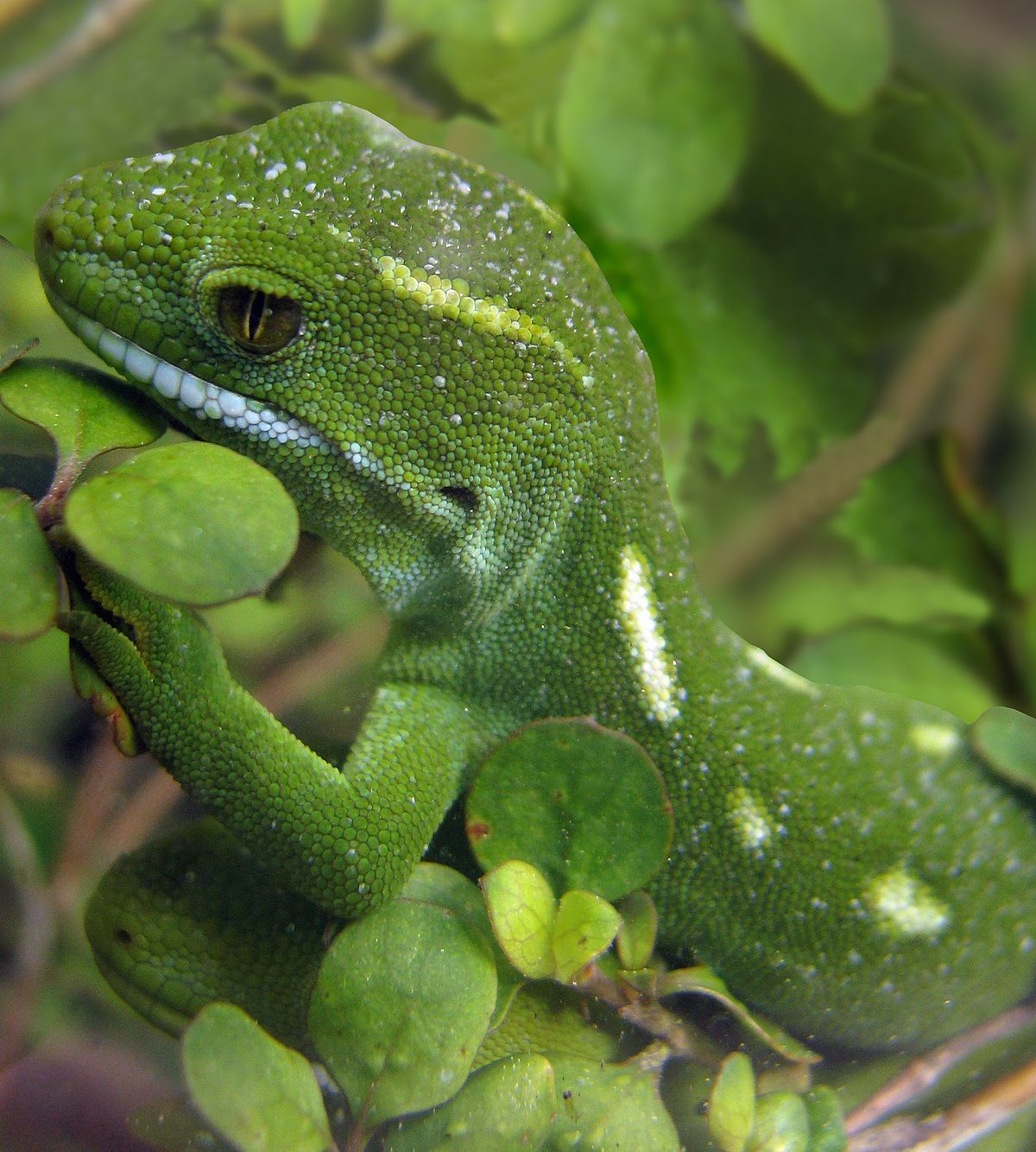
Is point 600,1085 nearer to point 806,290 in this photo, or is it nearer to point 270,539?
point 270,539

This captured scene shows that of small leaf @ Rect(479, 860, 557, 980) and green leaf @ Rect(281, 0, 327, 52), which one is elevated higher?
green leaf @ Rect(281, 0, 327, 52)

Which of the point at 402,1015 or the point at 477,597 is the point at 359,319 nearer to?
the point at 477,597

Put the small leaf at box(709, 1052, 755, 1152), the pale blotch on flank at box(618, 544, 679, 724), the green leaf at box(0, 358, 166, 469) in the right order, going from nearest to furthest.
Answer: the green leaf at box(0, 358, 166, 469) → the small leaf at box(709, 1052, 755, 1152) → the pale blotch on flank at box(618, 544, 679, 724)

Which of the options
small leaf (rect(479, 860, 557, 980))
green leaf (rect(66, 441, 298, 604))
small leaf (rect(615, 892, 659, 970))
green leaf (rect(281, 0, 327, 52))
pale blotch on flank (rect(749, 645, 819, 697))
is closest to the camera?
green leaf (rect(66, 441, 298, 604))

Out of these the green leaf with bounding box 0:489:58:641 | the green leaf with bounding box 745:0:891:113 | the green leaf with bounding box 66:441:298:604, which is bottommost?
the green leaf with bounding box 0:489:58:641

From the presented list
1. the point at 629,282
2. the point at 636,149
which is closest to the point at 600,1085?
the point at 629,282

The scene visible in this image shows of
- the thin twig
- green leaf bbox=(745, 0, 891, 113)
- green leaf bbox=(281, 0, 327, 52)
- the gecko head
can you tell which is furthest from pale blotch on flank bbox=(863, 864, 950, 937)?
the thin twig

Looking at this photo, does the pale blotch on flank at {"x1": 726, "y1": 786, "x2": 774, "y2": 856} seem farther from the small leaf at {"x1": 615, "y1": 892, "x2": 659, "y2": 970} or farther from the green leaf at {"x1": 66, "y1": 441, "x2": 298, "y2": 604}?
the green leaf at {"x1": 66, "y1": 441, "x2": 298, "y2": 604}
